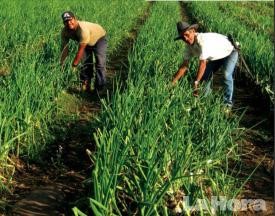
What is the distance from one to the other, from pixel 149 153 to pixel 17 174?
1.15 metres

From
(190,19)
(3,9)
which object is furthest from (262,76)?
(190,19)

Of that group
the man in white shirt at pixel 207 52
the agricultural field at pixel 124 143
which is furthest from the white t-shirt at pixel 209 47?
the agricultural field at pixel 124 143

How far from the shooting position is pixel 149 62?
521 centimetres

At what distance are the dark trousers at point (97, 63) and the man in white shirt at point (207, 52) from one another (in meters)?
1.16

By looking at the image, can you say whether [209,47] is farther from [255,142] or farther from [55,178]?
[55,178]

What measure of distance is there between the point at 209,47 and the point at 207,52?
63 mm

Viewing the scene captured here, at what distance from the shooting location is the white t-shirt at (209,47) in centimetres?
435

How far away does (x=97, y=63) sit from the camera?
5.42 m

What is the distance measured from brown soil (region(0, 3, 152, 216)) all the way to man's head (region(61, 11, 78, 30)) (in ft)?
3.31

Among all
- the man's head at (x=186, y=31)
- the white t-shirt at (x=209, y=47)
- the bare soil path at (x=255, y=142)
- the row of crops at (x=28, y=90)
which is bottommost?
the bare soil path at (x=255, y=142)

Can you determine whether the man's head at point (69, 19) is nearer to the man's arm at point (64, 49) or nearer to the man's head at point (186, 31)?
the man's arm at point (64, 49)

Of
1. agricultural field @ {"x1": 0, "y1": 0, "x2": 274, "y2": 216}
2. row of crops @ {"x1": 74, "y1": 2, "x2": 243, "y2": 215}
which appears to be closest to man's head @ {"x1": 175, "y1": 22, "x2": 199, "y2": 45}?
agricultural field @ {"x1": 0, "y1": 0, "x2": 274, "y2": 216}

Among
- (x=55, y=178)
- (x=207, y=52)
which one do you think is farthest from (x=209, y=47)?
(x=55, y=178)

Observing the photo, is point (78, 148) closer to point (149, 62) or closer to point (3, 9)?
point (149, 62)
